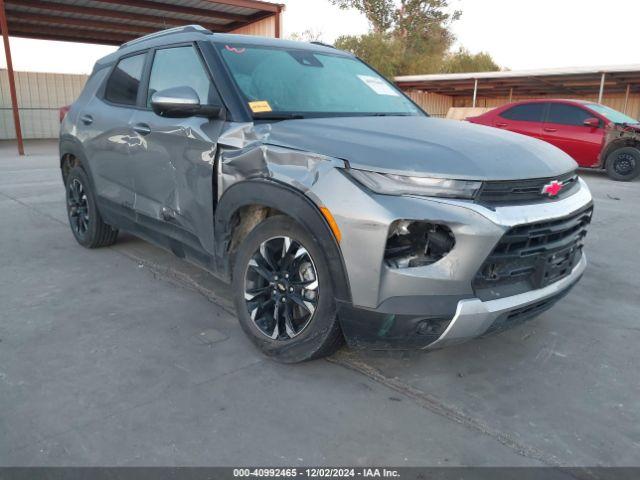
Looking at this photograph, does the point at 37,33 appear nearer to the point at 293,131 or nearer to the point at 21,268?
the point at 21,268

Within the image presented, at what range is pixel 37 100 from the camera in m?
22.6

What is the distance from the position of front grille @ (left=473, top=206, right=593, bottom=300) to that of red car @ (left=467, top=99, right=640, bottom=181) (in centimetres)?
912

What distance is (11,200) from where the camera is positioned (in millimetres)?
7504

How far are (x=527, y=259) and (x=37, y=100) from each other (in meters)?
24.8

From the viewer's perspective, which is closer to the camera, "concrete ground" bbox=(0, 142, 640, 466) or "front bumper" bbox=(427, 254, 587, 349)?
"concrete ground" bbox=(0, 142, 640, 466)

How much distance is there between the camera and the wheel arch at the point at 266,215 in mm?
2381

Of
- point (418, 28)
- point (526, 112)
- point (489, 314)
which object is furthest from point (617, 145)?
point (418, 28)

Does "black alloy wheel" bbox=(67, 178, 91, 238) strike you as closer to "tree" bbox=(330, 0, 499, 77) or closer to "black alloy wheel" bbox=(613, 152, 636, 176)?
"black alloy wheel" bbox=(613, 152, 636, 176)

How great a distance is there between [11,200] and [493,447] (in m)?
7.53

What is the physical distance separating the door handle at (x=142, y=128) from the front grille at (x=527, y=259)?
2.41 meters

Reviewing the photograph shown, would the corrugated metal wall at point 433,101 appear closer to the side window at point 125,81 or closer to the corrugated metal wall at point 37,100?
the corrugated metal wall at point 37,100

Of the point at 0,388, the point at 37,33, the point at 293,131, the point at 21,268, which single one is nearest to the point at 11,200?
the point at 21,268

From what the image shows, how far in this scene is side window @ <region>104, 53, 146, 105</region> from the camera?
393 cm

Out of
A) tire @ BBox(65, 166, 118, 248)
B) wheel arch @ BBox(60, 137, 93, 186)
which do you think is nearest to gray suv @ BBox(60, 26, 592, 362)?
wheel arch @ BBox(60, 137, 93, 186)
